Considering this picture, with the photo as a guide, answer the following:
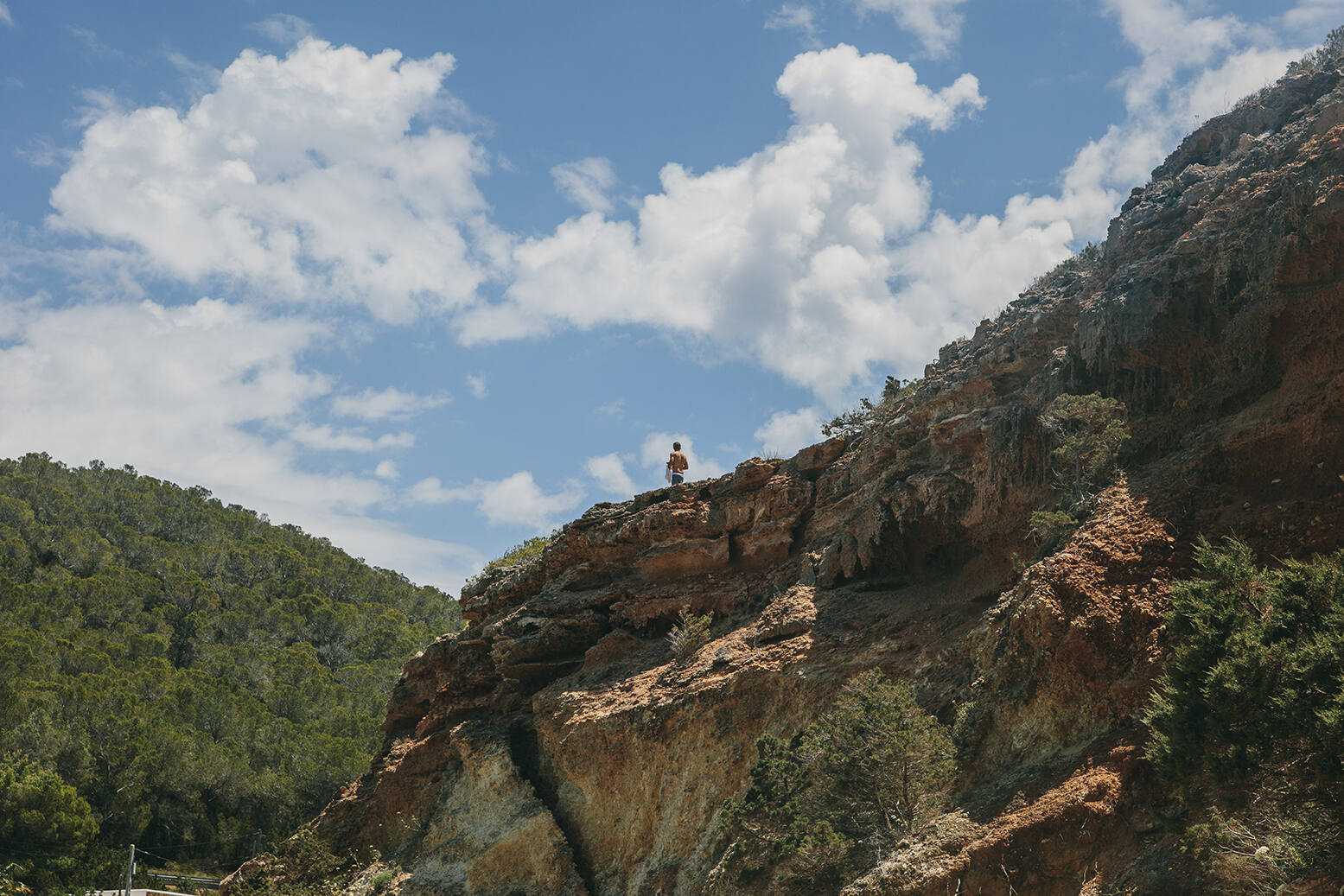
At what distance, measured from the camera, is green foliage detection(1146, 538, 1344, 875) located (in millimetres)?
10609

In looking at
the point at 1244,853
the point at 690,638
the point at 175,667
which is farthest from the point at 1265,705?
the point at 175,667

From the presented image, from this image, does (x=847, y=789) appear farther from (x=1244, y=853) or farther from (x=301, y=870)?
(x=301, y=870)

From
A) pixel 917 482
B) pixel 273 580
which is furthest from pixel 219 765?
pixel 917 482

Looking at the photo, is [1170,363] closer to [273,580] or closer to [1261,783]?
[1261,783]

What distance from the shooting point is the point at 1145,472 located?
17.8 m

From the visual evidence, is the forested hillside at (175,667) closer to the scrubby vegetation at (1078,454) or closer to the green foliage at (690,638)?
the green foliage at (690,638)

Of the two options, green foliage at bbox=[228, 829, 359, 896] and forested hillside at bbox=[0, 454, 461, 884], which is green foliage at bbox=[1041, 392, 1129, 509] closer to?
green foliage at bbox=[228, 829, 359, 896]

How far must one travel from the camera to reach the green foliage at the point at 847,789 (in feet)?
52.6

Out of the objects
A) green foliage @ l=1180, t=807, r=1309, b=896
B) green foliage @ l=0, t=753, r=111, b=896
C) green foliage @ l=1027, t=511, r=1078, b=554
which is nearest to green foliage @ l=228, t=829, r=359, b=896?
green foliage @ l=0, t=753, r=111, b=896

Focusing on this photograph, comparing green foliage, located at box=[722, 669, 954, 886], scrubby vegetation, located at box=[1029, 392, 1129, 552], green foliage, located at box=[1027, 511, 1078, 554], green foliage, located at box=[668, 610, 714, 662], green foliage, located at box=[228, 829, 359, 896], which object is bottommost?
green foliage, located at box=[228, 829, 359, 896]

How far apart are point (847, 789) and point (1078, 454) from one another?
6971 mm

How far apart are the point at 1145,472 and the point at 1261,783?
728 cm

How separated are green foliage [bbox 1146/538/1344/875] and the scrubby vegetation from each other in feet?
16.7

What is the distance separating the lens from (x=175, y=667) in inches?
2099
